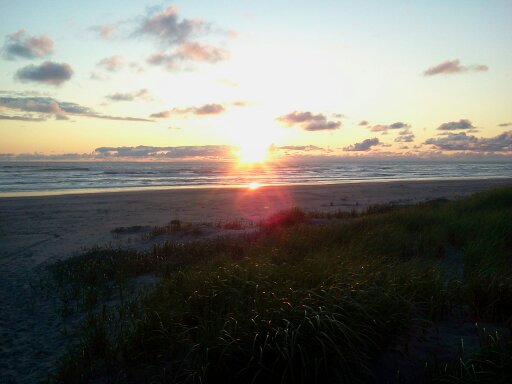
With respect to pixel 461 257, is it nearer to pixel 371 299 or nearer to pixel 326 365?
pixel 371 299

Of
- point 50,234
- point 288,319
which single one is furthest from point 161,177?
point 288,319

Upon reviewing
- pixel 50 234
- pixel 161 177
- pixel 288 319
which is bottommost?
pixel 50 234

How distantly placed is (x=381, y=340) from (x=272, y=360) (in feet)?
4.06

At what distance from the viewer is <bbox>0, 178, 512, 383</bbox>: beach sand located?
5.70m

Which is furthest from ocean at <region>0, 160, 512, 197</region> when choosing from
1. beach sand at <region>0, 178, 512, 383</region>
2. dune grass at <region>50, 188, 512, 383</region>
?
dune grass at <region>50, 188, 512, 383</region>

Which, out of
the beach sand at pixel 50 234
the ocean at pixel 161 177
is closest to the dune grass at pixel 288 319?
the beach sand at pixel 50 234

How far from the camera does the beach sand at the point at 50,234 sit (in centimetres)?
570

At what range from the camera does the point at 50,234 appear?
49.8ft

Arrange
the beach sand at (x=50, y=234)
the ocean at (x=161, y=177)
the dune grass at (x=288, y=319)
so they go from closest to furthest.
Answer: the dune grass at (x=288, y=319) → the beach sand at (x=50, y=234) → the ocean at (x=161, y=177)

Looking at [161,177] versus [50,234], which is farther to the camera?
[161,177]

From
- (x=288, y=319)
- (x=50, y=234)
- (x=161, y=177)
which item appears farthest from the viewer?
(x=161, y=177)

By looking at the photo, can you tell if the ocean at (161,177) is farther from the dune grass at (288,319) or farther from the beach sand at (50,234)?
the dune grass at (288,319)

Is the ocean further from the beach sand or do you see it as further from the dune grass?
the dune grass

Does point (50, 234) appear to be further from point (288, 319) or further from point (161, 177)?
point (161, 177)
